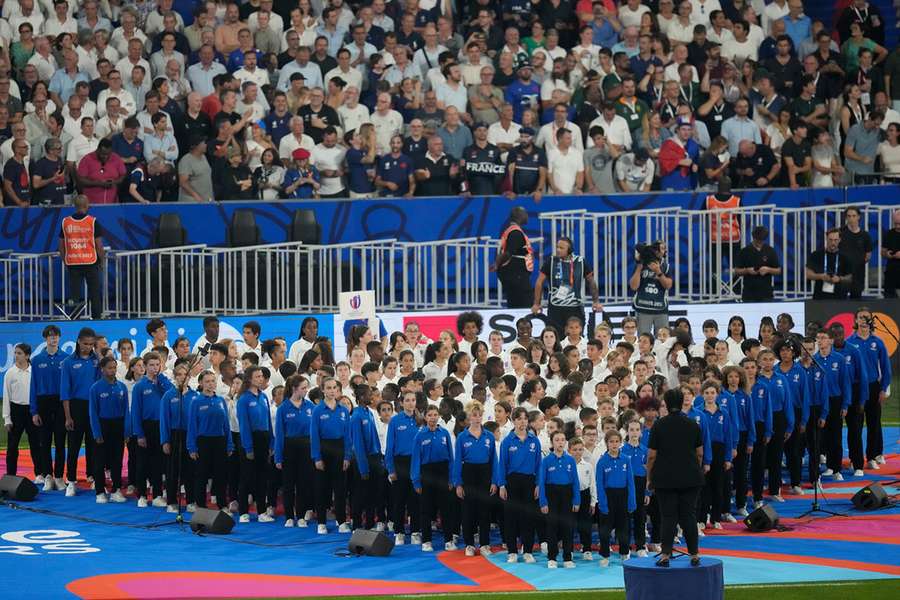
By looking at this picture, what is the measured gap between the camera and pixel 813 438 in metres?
21.2

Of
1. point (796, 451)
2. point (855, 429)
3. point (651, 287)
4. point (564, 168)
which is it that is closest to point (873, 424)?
point (855, 429)

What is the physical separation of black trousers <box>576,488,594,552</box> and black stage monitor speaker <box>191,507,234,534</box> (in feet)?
12.9

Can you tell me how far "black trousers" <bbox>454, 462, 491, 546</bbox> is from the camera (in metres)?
17.6

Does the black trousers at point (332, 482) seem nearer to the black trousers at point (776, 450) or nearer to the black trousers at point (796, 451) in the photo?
the black trousers at point (776, 450)

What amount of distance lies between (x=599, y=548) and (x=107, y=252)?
10846 mm

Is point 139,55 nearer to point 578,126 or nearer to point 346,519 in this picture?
point 578,126

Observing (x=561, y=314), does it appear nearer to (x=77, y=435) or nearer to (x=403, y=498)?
(x=403, y=498)

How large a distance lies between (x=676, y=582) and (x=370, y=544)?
4.71 metres

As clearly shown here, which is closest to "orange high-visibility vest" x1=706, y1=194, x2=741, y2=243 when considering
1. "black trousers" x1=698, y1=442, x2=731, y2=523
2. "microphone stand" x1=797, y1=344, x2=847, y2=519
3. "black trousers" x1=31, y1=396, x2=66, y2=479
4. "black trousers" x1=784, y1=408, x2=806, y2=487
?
"microphone stand" x1=797, y1=344, x2=847, y2=519

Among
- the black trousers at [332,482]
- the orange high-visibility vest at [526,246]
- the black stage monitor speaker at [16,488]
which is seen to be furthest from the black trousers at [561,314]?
the black stage monitor speaker at [16,488]

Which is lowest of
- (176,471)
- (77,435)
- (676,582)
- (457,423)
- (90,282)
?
(676,582)

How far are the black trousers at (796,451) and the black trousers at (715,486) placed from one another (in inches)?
79.2

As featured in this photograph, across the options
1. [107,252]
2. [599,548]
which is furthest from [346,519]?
[107,252]

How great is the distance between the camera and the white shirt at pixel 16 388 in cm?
2102
